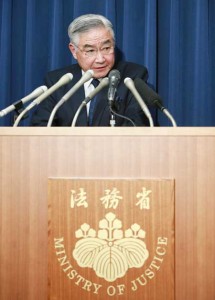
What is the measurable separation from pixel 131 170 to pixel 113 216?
5.3 inches

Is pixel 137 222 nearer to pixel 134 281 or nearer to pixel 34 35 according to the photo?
pixel 134 281

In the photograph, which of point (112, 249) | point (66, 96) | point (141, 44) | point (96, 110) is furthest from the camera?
point (141, 44)

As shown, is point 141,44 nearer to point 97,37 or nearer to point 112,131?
point 97,37

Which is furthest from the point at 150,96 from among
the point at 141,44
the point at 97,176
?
the point at 141,44

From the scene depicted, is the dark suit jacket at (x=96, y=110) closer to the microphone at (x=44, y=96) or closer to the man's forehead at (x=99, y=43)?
the man's forehead at (x=99, y=43)

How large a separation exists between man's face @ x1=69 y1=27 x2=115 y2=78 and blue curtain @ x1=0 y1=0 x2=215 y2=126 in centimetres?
29

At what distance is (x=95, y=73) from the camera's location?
2273 millimetres

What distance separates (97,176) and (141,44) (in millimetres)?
1377

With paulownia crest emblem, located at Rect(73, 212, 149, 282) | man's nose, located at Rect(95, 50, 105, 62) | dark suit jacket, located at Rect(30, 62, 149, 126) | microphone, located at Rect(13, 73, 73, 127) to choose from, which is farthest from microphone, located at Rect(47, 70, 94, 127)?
man's nose, located at Rect(95, 50, 105, 62)

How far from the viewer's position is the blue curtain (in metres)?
2.49

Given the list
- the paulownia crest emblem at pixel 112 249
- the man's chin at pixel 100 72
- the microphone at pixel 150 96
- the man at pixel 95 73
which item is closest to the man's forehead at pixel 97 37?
the man at pixel 95 73

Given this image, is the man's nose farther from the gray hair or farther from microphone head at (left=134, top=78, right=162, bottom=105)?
microphone head at (left=134, top=78, right=162, bottom=105)

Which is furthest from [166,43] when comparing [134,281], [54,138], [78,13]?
[134,281]

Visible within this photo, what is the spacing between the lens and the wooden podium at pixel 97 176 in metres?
1.33
